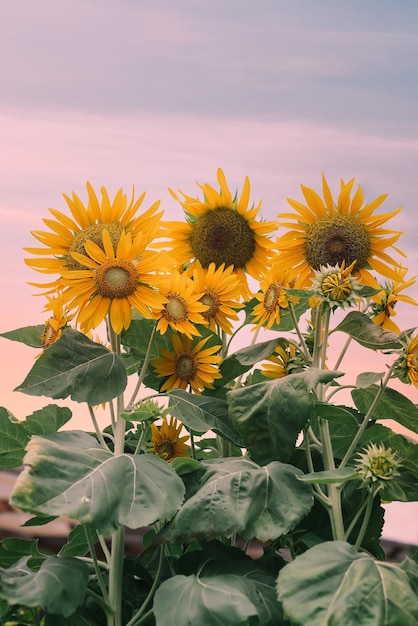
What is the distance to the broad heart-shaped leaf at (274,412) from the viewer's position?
121 cm

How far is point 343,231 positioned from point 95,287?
0.43 meters

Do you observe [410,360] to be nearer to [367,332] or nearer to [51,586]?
[367,332]

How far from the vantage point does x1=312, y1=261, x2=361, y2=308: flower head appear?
128 centimetres

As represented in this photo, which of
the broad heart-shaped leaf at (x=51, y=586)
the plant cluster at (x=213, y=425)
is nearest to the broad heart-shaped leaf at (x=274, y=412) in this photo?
the plant cluster at (x=213, y=425)

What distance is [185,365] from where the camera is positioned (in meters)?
1.42

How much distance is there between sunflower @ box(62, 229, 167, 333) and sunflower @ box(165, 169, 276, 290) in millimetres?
260

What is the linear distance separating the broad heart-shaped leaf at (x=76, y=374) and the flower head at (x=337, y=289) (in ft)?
1.05

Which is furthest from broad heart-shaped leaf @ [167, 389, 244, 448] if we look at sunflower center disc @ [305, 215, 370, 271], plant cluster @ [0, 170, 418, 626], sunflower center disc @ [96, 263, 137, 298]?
sunflower center disc @ [305, 215, 370, 271]

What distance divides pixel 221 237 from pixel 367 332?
0.34m

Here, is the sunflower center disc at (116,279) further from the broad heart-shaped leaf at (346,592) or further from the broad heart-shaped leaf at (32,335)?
the broad heart-shaped leaf at (346,592)

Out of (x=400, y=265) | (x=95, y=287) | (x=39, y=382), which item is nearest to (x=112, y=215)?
(x=95, y=287)

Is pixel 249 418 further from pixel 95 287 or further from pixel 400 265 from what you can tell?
pixel 400 265

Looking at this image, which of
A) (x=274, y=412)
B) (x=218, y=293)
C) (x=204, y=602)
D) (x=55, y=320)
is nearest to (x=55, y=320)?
(x=55, y=320)

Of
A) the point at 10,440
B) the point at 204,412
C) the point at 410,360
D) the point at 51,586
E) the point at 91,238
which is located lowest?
the point at 51,586
